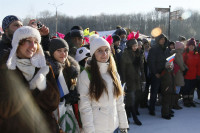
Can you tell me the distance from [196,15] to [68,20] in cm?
4846

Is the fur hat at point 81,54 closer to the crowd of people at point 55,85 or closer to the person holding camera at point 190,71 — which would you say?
the crowd of people at point 55,85

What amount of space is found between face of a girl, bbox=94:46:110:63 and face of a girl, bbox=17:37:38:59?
0.80 metres

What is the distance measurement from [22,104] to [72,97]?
607 millimetres

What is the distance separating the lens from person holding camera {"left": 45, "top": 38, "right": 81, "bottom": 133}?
2.04 meters

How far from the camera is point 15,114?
158 centimetres

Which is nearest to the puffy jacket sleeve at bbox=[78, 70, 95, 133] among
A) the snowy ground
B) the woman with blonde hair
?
the woman with blonde hair

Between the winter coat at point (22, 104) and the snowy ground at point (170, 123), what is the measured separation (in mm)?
2816

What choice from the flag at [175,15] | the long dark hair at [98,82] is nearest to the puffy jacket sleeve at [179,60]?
the long dark hair at [98,82]

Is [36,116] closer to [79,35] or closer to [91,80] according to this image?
[91,80]

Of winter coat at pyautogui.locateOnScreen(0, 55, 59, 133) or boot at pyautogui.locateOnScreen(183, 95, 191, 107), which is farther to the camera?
boot at pyautogui.locateOnScreen(183, 95, 191, 107)

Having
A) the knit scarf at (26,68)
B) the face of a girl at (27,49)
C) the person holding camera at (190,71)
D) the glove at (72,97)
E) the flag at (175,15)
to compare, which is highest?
the flag at (175,15)

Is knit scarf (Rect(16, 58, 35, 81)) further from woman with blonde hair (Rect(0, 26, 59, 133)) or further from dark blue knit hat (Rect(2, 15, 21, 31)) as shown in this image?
dark blue knit hat (Rect(2, 15, 21, 31))

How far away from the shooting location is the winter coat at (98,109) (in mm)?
2098

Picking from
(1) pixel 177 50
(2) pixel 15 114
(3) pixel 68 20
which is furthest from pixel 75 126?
(3) pixel 68 20
